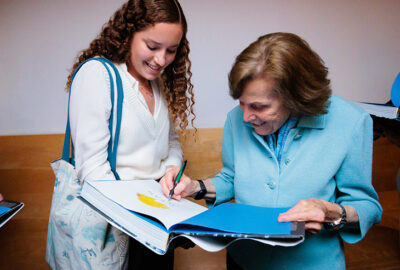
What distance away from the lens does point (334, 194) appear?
2.95ft

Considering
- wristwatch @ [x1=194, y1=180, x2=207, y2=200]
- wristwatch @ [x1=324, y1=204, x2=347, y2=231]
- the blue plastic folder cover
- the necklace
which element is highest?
the necklace

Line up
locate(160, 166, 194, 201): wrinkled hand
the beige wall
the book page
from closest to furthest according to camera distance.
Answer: the book page → locate(160, 166, 194, 201): wrinkled hand → the beige wall

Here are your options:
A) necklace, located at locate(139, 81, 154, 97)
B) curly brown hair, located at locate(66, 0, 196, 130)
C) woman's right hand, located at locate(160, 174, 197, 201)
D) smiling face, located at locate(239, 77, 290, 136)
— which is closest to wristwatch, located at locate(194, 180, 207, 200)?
woman's right hand, located at locate(160, 174, 197, 201)

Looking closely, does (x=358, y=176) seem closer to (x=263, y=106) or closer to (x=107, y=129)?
(x=263, y=106)

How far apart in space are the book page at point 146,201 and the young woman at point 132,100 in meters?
0.10

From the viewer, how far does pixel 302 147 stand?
0.87 m

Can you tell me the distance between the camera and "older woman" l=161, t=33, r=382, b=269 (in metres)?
0.82

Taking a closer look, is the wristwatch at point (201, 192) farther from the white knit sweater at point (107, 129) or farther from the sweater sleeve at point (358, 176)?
the sweater sleeve at point (358, 176)

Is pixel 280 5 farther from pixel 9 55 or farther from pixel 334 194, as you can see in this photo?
pixel 9 55

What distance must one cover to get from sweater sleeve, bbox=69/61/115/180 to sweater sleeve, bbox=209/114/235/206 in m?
0.35

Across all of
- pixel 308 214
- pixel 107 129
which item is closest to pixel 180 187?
pixel 107 129

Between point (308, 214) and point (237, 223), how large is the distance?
16 cm

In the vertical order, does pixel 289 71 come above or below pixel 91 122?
above

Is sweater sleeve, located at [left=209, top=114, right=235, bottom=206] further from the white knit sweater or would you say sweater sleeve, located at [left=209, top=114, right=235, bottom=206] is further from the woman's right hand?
the white knit sweater
